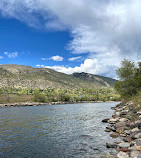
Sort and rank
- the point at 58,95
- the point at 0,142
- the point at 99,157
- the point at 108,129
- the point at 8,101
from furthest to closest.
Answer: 1. the point at 58,95
2. the point at 8,101
3. the point at 108,129
4. the point at 0,142
5. the point at 99,157

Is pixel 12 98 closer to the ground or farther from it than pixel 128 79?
closer to the ground

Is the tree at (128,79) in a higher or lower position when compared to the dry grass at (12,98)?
higher

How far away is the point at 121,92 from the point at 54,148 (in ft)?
159

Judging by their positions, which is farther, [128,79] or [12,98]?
[12,98]

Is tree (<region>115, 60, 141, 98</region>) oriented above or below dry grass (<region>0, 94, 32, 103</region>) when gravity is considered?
above

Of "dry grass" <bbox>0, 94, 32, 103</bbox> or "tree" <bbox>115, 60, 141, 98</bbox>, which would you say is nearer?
"tree" <bbox>115, 60, 141, 98</bbox>

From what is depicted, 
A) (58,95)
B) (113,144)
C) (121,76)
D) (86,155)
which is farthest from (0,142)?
(58,95)

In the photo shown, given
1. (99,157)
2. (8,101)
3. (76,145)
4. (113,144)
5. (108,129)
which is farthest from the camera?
(8,101)

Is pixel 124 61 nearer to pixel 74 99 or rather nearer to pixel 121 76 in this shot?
pixel 121 76

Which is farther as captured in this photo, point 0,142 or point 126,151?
point 0,142

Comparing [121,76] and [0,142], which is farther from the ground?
[121,76]

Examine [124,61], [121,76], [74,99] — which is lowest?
[74,99]

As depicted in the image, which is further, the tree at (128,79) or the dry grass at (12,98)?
the dry grass at (12,98)

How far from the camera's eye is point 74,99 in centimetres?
17938
